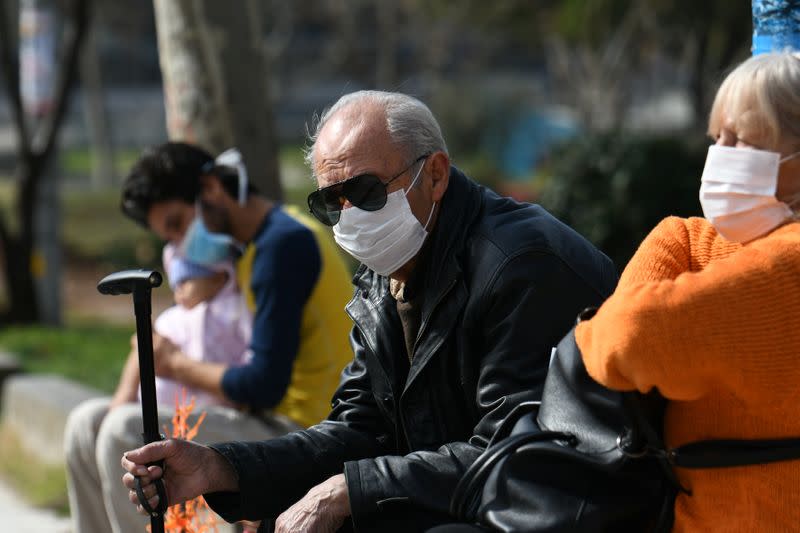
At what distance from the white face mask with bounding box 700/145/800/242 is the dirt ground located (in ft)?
36.2

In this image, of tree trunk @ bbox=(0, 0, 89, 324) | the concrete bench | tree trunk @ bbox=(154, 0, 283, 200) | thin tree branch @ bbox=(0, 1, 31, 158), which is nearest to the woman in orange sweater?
tree trunk @ bbox=(154, 0, 283, 200)

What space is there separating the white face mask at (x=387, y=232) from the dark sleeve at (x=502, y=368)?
27cm

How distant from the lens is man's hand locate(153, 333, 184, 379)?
161 inches

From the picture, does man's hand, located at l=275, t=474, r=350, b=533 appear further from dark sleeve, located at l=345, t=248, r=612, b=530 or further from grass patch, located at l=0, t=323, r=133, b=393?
grass patch, located at l=0, t=323, r=133, b=393

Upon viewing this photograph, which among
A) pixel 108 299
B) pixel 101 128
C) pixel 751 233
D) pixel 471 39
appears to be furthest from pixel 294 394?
pixel 471 39

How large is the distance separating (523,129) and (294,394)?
19.3 m

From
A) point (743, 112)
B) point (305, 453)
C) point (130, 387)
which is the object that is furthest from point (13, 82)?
point (743, 112)

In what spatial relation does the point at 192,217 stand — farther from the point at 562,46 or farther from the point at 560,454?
the point at 562,46

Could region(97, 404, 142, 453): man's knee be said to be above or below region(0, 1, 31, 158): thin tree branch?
below

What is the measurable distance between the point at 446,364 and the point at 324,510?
0.44 meters

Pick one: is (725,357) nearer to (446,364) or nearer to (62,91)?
(446,364)

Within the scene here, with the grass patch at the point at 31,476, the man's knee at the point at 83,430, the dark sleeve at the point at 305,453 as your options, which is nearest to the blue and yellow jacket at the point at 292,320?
the man's knee at the point at 83,430

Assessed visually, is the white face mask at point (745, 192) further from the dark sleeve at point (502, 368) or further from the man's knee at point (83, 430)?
Result: the man's knee at point (83, 430)

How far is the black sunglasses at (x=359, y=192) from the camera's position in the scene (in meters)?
2.81
